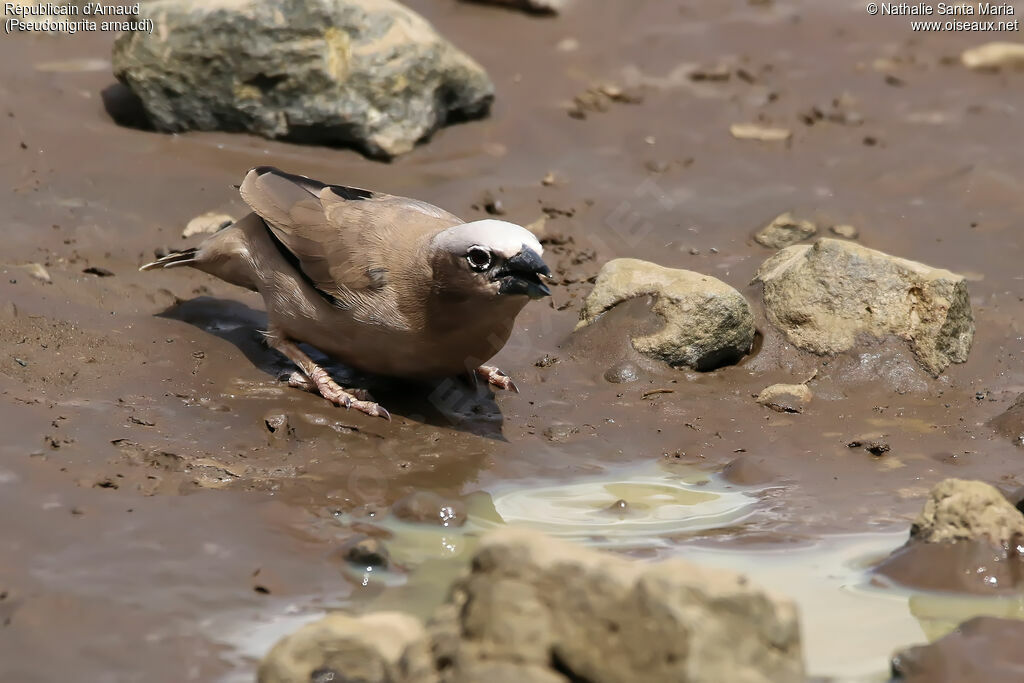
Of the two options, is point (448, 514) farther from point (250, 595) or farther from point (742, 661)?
point (742, 661)

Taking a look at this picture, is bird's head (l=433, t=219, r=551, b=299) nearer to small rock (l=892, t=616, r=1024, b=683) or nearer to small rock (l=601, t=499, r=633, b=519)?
small rock (l=601, t=499, r=633, b=519)

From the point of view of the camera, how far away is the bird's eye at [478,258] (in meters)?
6.29

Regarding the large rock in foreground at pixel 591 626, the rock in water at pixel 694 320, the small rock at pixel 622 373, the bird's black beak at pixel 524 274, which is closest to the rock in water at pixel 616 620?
the large rock in foreground at pixel 591 626

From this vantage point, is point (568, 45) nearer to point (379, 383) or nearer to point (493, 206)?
point (493, 206)

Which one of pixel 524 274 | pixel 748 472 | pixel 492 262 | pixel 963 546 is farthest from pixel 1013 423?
pixel 492 262

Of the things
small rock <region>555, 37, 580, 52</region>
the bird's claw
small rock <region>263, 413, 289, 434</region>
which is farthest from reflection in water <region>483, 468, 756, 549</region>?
small rock <region>555, 37, 580, 52</region>

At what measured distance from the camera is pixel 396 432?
661 cm

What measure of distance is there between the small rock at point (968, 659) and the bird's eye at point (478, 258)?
2.99 meters

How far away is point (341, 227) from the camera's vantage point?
705cm

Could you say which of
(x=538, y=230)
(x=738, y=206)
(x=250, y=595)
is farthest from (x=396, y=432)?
(x=738, y=206)

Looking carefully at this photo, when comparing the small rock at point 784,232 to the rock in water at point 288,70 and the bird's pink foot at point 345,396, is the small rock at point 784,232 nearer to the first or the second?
the rock in water at point 288,70

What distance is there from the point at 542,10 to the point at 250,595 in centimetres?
868

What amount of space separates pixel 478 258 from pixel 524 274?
0.84 ft

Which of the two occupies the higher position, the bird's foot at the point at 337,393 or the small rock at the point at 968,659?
the small rock at the point at 968,659
